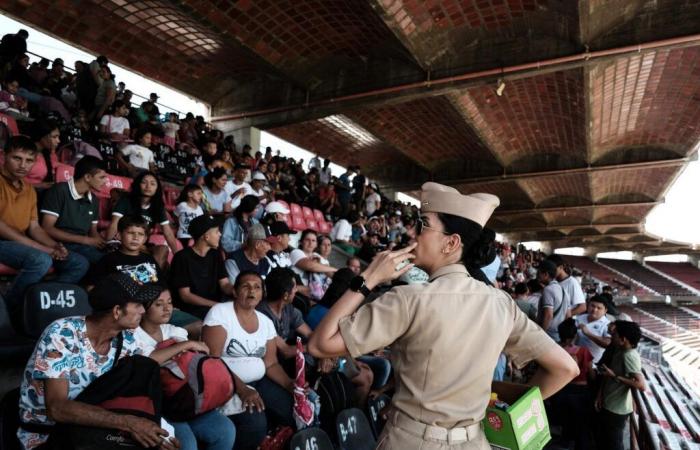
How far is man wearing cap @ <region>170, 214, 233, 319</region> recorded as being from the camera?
3.63m

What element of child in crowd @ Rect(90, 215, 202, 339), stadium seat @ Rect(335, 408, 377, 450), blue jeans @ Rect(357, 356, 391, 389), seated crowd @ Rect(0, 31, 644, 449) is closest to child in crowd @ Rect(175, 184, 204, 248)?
seated crowd @ Rect(0, 31, 644, 449)

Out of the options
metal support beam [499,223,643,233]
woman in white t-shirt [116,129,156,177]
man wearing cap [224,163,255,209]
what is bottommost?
man wearing cap [224,163,255,209]

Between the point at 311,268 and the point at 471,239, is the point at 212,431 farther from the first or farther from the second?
the point at 311,268

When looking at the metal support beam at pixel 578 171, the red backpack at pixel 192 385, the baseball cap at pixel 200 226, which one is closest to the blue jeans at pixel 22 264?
the baseball cap at pixel 200 226

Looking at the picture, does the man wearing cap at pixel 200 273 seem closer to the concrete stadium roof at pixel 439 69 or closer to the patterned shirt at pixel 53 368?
the patterned shirt at pixel 53 368

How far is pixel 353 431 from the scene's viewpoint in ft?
9.98

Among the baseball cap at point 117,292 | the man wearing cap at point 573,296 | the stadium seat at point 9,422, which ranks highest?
the baseball cap at point 117,292

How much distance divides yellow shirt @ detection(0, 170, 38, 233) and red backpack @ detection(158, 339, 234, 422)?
1.82 meters

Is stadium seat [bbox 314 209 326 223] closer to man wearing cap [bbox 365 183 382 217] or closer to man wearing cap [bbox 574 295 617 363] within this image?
man wearing cap [bbox 365 183 382 217]

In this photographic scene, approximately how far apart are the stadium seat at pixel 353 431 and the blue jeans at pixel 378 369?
77 cm

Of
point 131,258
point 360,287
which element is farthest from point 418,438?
point 131,258

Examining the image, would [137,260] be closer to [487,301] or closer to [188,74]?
[487,301]

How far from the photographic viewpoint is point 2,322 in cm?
249

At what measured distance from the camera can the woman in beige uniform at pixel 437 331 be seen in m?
1.24
